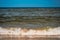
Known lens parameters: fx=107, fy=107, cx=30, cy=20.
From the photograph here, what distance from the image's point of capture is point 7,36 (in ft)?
4.10

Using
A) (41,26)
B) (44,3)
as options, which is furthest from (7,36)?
(44,3)

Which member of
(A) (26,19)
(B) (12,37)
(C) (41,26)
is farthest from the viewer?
(A) (26,19)

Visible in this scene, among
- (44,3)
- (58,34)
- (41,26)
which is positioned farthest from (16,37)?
(44,3)

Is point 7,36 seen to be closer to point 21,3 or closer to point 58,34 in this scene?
point 58,34

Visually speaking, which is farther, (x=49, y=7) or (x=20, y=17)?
(x=49, y=7)

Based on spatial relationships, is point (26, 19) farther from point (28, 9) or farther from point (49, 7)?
point (49, 7)

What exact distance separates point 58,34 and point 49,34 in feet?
0.35

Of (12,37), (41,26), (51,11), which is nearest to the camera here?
(12,37)

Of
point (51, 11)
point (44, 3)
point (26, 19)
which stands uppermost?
point (44, 3)

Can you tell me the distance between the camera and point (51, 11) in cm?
188

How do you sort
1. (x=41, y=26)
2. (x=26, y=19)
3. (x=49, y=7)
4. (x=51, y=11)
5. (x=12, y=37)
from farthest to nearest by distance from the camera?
(x=49, y=7) < (x=51, y=11) < (x=26, y=19) < (x=41, y=26) < (x=12, y=37)

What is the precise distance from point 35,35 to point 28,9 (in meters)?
0.81

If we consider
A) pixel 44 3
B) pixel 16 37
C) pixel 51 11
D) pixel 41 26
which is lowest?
pixel 16 37

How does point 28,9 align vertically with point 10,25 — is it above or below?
above
